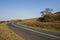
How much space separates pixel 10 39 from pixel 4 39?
0.61m

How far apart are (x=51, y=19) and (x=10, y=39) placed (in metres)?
64.7

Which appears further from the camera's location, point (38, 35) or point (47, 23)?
point (47, 23)

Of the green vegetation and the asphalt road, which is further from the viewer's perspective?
the green vegetation

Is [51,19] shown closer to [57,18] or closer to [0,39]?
[57,18]

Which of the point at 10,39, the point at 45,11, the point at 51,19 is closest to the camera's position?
the point at 10,39

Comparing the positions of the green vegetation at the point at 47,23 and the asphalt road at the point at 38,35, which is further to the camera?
the green vegetation at the point at 47,23

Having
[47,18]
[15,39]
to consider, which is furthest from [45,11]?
[15,39]

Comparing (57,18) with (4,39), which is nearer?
(4,39)

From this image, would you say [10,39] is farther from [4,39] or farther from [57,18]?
[57,18]

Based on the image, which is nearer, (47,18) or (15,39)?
(15,39)

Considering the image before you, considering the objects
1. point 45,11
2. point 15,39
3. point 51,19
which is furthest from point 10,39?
point 45,11

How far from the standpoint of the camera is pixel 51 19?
269ft

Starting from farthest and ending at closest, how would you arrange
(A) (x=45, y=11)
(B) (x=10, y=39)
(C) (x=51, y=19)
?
(A) (x=45, y=11), (C) (x=51, y=19), (B) (x=10, y=39)

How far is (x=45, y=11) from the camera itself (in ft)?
439
